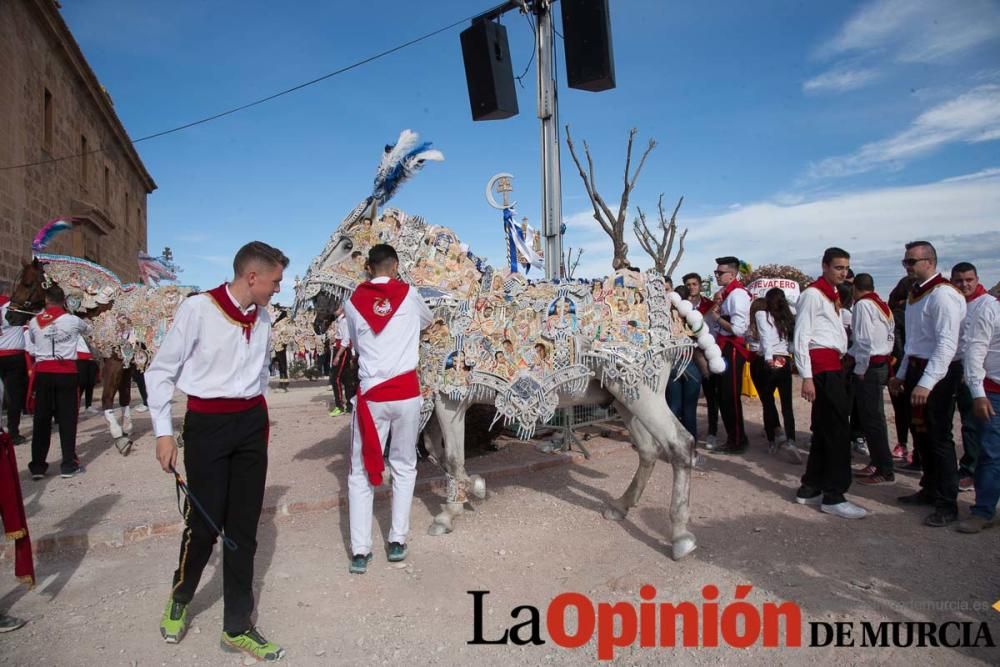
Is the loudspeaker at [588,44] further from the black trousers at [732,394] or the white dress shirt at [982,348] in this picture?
the white dress shirt at [982,348]

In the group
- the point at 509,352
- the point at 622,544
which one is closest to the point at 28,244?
the point at 509,352

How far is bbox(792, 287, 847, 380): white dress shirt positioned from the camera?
4.59 meters

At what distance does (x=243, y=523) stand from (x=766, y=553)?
3.31 metres

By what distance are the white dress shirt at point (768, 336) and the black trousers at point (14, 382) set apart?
8.79 metres

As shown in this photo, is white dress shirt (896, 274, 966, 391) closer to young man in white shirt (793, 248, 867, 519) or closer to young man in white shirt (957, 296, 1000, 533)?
young man in white shirt (957, 296, 1000, 533)

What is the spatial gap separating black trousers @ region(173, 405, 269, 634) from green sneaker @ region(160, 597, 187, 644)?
0.18ft

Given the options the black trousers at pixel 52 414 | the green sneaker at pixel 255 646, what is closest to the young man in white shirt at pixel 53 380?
the black trousers at pixel 52 414

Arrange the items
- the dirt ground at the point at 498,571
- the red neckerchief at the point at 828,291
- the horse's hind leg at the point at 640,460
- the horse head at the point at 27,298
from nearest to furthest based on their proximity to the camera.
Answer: the dirt ground at the point at 498,571
the horse's hind leg at the point at 640,460
the red neckerchief at the point at 828,291
the horse head at the point at 27,298

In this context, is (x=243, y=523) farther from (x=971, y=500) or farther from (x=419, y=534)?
(x=971, y=500)

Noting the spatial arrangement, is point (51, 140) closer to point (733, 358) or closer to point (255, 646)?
point (733, 358)

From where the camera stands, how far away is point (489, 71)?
8023 mm

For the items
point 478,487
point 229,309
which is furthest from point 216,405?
point 478,487

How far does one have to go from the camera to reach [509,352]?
4.31m

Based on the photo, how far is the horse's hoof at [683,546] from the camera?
152 inches
